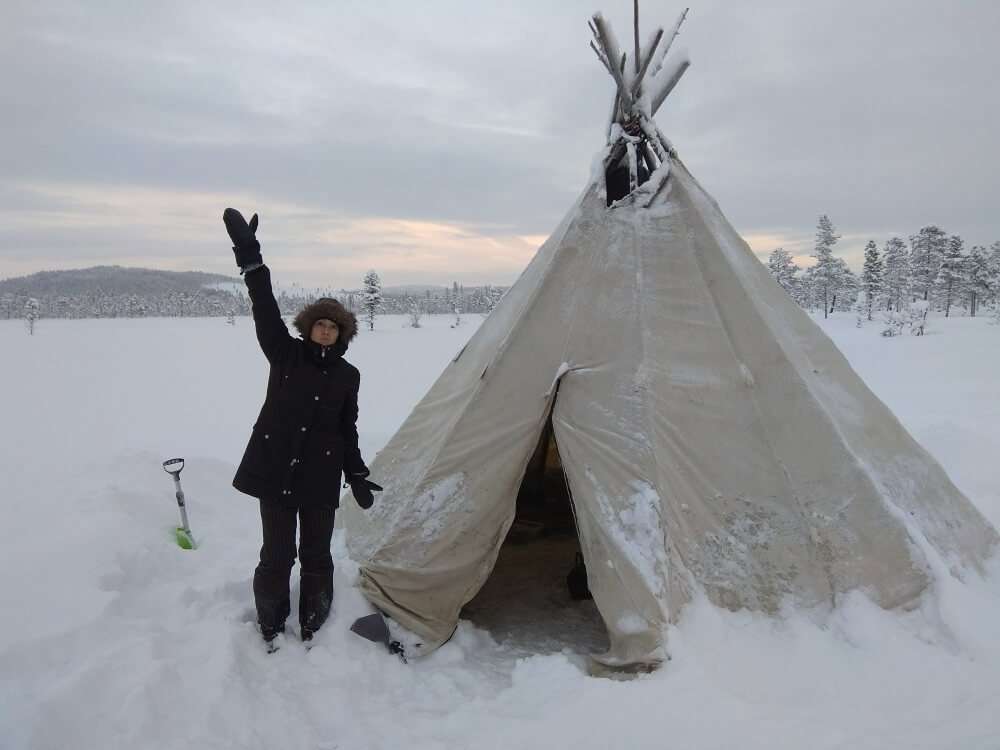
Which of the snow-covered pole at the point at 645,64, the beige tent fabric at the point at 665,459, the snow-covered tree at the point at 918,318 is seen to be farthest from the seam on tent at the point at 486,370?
the snow-covered tree at the point at 918,318

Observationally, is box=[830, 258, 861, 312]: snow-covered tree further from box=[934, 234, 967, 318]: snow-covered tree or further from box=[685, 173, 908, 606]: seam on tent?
box=[685, 173, 908, 606]: seam on tent

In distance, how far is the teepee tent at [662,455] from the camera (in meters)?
3.60

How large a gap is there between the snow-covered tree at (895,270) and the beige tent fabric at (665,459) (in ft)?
209

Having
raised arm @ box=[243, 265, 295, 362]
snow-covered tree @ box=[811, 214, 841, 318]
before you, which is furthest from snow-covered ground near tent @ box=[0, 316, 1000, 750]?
snow-covered tree @ box=[811, 214, 841, 318]

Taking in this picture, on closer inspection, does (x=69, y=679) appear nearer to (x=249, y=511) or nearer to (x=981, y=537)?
(x=249, y=511)

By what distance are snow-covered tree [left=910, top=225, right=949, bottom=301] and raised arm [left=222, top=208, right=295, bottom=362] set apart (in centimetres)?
6263

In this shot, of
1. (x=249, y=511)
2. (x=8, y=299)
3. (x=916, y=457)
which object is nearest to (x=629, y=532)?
(x=916, y=457)

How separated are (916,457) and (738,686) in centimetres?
245

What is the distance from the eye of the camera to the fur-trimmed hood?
3521mm

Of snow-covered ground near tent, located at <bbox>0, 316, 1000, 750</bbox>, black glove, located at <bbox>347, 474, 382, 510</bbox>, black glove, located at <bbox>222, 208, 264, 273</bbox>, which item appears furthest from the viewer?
black glove, located at <bbox>347, 474, 382, 510</bbox>

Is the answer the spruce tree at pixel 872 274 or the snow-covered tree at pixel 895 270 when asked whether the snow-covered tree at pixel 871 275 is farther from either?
the snow-covered tree at pixel 895 270

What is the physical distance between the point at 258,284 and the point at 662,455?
264cm

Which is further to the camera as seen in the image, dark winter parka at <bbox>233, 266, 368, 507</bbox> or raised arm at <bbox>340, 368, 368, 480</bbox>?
raised arm at <bbox>340, 368, 368, 480</bbox>

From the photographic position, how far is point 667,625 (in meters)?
3.35
